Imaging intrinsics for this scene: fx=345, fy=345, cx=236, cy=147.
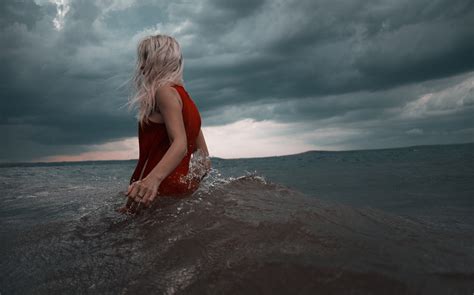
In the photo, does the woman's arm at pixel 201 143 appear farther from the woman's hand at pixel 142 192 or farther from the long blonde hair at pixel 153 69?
the woman's hand at pixel 142 192

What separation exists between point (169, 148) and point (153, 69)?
0.82m

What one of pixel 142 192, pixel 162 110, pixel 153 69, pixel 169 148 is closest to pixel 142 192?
pixel 142 192

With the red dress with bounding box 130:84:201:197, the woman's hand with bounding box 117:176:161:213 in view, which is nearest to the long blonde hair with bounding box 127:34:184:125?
the red dress with bounding box 130:84:201:197

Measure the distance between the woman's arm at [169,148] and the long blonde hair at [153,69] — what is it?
14 cm

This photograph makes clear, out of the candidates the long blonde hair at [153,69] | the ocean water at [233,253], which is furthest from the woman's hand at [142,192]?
the long blonde hair at [153,69]

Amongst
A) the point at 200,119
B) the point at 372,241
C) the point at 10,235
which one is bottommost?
Result: the point at 10,235

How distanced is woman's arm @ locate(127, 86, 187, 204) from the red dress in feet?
0.63

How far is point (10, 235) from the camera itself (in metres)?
3.73

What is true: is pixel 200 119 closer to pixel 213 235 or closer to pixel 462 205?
pixel 213 235

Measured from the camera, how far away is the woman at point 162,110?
2928 millimetres

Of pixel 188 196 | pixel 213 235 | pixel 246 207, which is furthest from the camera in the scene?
pixel 188 196

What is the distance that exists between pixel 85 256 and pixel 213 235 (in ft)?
3.16

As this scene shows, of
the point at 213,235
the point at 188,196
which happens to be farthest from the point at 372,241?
the point at 188,196

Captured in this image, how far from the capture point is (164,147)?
3.26 meters
